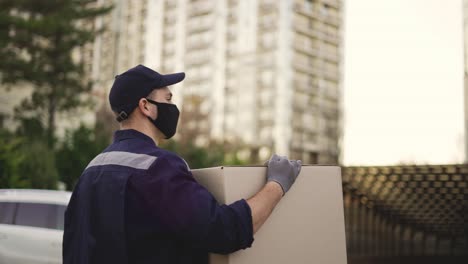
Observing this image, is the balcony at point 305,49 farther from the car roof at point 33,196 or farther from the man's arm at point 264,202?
the man's arm at point 264,202

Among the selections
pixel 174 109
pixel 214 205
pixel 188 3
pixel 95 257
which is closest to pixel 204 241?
pixel 214 205

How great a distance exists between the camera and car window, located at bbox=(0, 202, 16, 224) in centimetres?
808

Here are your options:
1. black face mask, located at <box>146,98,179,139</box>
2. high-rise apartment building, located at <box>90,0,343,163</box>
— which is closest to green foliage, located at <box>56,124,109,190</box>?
black face mask, located at <box>146,98,179,139</box>

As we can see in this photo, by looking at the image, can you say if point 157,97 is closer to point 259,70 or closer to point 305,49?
point 259,70

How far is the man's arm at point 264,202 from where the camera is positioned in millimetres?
2094

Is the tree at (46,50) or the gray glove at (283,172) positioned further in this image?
the tree at (46,50)

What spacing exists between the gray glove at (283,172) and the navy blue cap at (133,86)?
20.5 inches

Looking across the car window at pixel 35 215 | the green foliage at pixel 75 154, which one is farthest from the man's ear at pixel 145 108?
the green foliage at pixel 75 154

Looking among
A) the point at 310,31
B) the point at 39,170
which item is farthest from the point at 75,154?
the point at 310,31

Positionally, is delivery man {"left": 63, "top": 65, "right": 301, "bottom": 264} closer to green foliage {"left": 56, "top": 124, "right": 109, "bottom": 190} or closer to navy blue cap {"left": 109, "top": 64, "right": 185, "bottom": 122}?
navy blue cap {"left": 109, "top": 64, "right": 185, "bottom": 122}

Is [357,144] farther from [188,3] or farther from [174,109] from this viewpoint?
[174,109]

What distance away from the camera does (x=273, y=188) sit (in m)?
2.15

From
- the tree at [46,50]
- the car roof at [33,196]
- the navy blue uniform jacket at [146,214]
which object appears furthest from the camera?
the tree at [46,50]

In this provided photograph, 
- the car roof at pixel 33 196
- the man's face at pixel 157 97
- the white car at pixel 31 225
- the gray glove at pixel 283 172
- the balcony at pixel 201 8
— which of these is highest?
the balcony at pixel 201 8
